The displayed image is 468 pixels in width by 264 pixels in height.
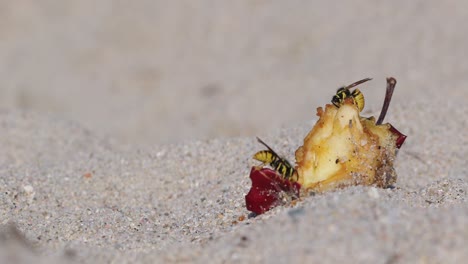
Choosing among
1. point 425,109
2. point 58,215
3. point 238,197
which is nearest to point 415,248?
point 238,197

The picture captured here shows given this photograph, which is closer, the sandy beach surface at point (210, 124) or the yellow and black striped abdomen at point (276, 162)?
the sandy beach surface at point (210, 124)

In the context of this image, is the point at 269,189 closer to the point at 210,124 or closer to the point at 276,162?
the point at 276,162

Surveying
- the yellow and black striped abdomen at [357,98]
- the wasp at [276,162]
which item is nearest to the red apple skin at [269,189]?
the wasp at [276,162]

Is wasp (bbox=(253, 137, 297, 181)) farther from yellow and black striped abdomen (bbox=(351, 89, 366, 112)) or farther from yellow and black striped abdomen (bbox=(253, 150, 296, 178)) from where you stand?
yellow and black striped abdomen (bbox=(351, 89, 366, 112))

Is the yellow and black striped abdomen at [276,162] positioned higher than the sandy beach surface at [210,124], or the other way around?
the sandy beach surface at [210,124]

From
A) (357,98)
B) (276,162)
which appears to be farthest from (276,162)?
(357,98)

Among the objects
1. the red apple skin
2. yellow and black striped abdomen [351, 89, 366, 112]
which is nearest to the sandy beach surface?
the red apple skin

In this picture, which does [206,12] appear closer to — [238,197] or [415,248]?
[238,197]

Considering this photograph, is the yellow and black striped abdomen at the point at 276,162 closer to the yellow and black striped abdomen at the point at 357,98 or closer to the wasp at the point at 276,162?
the wasp at the point at 276,162
